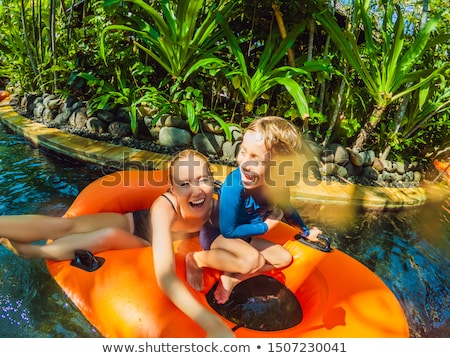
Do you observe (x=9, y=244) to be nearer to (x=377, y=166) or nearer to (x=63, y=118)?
(x=63, y=118)

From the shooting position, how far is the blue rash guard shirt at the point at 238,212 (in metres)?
1.49

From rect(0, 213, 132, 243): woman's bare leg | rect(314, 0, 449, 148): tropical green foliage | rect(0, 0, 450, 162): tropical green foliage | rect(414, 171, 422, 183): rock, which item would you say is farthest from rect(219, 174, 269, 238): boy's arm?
rect(414, 171, 422, 183): rock

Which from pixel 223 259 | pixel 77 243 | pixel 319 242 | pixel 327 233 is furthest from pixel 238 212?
pixel 327 233

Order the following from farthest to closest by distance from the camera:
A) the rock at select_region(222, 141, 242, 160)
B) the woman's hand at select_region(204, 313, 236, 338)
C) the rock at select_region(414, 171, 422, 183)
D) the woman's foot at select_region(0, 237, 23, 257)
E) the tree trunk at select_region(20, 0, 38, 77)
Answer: the tree trunk at select_region(20, 0, 38, 77), the rock at select_region(414, 171, 422, 183), the rock at select_region(222, 141, 242, 160), the woman's foot at select_region(0, 237, 23, 257), the woman's hand at select_region(204, 313, 236, 338)

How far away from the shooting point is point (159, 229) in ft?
4.58

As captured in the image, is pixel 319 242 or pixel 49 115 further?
pixel 49 115

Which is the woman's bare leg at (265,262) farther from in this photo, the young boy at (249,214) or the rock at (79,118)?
the rock at (79,118)

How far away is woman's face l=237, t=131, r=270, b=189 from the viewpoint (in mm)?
1454

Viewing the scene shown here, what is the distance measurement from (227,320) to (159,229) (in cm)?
44

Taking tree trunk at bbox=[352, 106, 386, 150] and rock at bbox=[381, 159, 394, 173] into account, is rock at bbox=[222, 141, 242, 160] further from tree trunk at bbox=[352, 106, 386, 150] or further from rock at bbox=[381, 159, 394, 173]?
rock at bbox=[381, 159, 394, 173]

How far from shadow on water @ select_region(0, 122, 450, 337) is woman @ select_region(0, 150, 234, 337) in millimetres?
335

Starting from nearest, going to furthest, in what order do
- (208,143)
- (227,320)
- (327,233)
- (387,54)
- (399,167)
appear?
1. (227,320)
2. (327,233)
3. (387,54)
4. (208,143)
5. (399,167)

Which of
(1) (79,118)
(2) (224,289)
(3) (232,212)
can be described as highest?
(3) (232,212)
